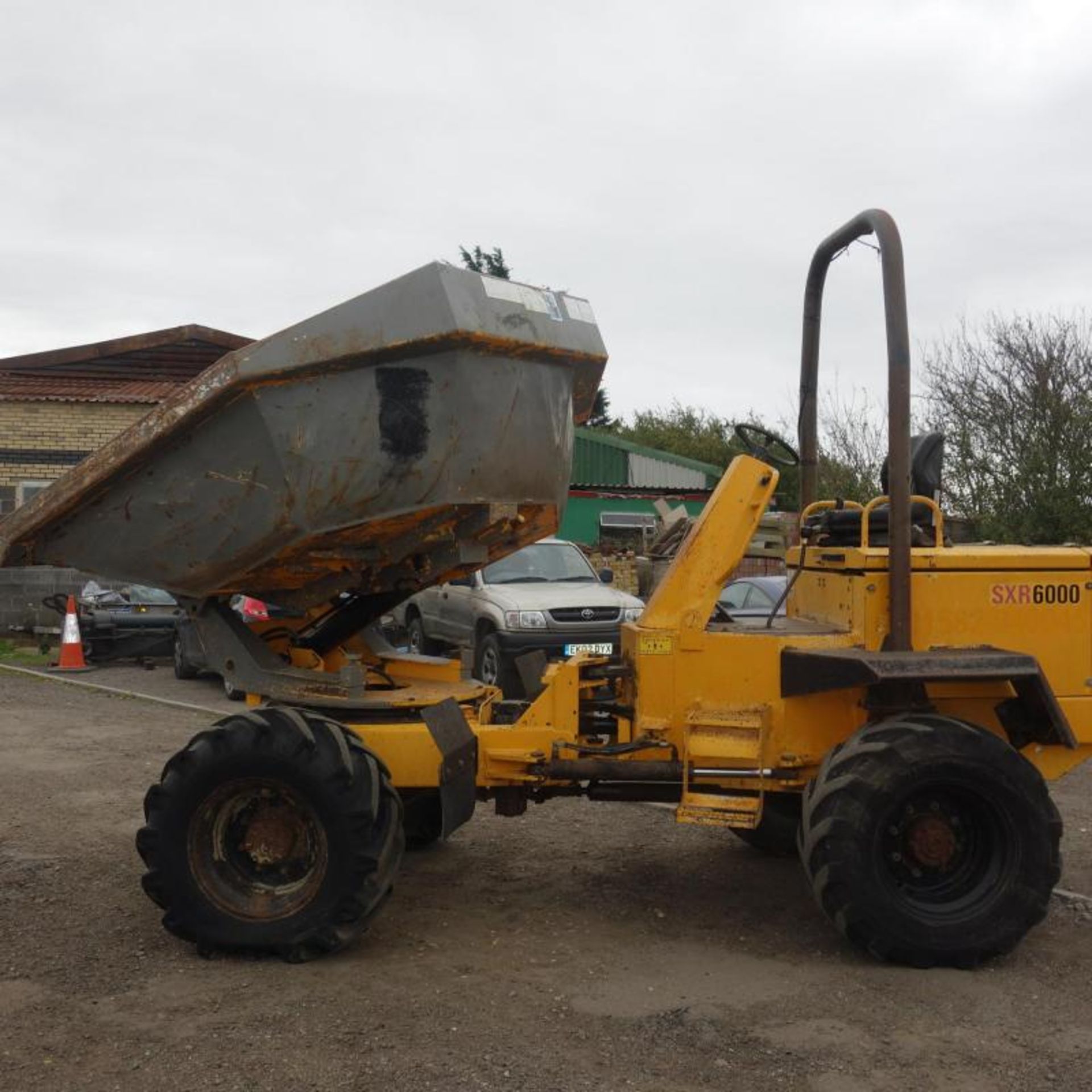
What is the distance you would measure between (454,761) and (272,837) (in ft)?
2.67

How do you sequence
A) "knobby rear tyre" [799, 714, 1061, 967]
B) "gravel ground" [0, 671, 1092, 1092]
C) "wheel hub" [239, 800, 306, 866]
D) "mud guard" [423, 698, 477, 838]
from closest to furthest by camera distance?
"gravel ground" [0, 671, 1092, 1092] < "knobby rear tyre" [799, 714, 1061, 967] < "wheel hub" [239, 800, 306, 866] < "mud guard" [423, 698, 477, 838]

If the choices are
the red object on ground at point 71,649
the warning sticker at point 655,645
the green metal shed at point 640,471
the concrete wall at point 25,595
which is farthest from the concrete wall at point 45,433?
the warning sticker at point 655,645

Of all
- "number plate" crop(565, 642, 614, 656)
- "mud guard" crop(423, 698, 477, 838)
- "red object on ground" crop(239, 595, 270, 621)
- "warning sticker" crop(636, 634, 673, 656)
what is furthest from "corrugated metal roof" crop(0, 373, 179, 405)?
"warning sticker" crop(636, 634, 673, 656)

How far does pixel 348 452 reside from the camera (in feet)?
16.8

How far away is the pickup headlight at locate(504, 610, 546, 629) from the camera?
41.2 ft

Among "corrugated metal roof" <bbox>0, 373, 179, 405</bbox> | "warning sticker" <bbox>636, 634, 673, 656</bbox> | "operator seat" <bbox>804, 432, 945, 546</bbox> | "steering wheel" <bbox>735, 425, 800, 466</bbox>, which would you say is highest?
"corrugated metal roof" <bbox>0, 373, 179, 405</bbox>

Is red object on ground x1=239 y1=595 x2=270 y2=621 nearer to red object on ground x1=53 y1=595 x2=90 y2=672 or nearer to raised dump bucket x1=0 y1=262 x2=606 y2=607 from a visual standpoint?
raised dump bucket x1=0 y1=262 x2=606 y2=607

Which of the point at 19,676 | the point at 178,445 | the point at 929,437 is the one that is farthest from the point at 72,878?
the point at 19,676

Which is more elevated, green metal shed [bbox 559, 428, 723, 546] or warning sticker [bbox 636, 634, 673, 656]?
green metal shed [bbox 559, 428, 723, 546]

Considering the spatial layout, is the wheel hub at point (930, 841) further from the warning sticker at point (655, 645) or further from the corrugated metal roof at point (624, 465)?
the corrugated metal roof at point (624, 465)

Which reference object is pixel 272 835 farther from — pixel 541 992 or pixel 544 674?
pixel 544 674

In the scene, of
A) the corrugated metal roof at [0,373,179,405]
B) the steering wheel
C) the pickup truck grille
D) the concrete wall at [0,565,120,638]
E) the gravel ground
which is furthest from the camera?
the corrugated metal roof at [0,373,179,405]

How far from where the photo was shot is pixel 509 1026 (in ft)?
14.2

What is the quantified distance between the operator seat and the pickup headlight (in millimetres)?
6892
